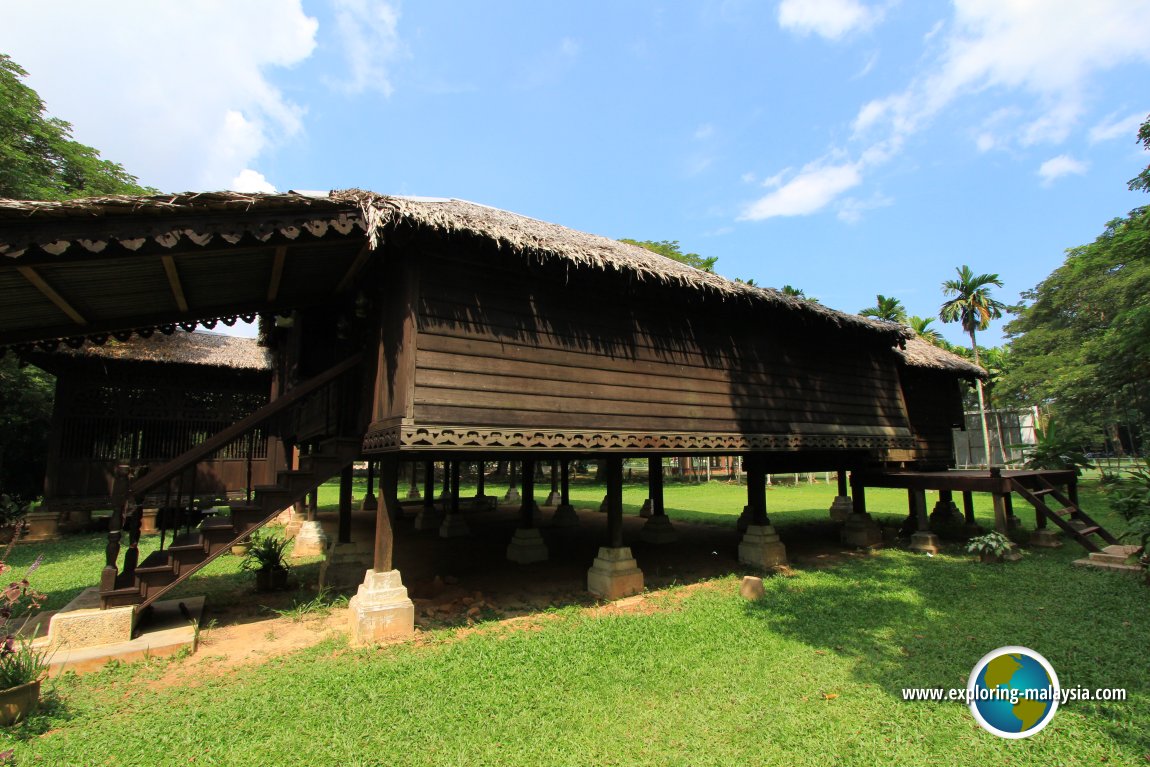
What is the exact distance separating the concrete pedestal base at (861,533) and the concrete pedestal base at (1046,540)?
2.99m

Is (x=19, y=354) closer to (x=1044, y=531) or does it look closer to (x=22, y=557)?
(x=22, y=557)

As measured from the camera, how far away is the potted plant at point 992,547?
32.2 feet

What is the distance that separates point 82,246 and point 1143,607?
12413 mm

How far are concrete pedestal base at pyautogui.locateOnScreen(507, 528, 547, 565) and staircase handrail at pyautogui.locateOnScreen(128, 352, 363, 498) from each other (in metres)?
4.77

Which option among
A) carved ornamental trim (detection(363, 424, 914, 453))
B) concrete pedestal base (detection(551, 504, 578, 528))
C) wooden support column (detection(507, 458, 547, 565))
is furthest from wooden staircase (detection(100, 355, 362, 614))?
concrete pedestal base (detection(551, 504, 578, 528))

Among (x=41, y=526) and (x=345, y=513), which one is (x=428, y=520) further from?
(x=41, y=526)

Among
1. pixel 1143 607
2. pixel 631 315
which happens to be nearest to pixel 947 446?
pixel 1143 607

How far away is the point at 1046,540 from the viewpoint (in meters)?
11.3

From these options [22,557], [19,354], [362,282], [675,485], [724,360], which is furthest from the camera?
[675,485]

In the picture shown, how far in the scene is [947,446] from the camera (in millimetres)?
14719

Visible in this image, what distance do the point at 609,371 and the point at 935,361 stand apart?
10705mm

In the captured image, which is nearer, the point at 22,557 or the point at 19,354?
the point at 19,354


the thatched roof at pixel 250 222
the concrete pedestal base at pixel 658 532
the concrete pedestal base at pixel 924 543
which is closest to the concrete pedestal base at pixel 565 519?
the concrete pedestal base at pixel 658 532

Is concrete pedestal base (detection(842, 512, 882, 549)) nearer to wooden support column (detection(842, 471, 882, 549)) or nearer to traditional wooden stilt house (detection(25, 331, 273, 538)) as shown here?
wooden support column (detection(842, 471, 882, 549))
